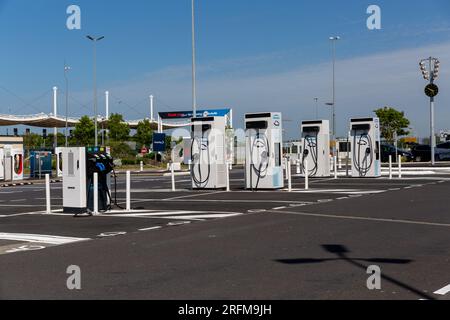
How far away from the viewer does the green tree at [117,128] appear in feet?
297

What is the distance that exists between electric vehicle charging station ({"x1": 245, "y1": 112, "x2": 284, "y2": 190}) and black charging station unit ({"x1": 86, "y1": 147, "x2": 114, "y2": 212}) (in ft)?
26.6

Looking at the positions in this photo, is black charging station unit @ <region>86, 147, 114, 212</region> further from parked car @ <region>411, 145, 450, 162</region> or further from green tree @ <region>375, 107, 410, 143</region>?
green tree @ <region>375, 107, 410, 143</region>

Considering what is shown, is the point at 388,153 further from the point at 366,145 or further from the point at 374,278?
the point at 374,278

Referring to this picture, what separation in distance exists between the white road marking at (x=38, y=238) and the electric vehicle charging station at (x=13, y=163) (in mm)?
27805

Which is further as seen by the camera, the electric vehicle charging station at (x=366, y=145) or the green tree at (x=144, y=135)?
the green tree at (x=144, y=135)

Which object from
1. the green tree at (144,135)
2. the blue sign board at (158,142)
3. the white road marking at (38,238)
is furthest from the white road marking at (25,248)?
the green tree at (144,135)

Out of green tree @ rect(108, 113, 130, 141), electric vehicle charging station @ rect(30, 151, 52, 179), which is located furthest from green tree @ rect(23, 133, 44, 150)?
electric vehicle charging station @ rect(30, 151, 52, 179)

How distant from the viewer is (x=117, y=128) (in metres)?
90.4

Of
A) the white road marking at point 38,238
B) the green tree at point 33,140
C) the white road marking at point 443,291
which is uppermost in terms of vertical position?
the green tree at point 33,140

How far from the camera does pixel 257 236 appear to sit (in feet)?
37.2

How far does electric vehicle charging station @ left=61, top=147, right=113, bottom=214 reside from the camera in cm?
1574

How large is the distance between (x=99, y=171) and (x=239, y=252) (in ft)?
23.7

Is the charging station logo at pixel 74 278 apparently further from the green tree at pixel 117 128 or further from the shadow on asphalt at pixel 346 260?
the green tree at pixel 117 128
